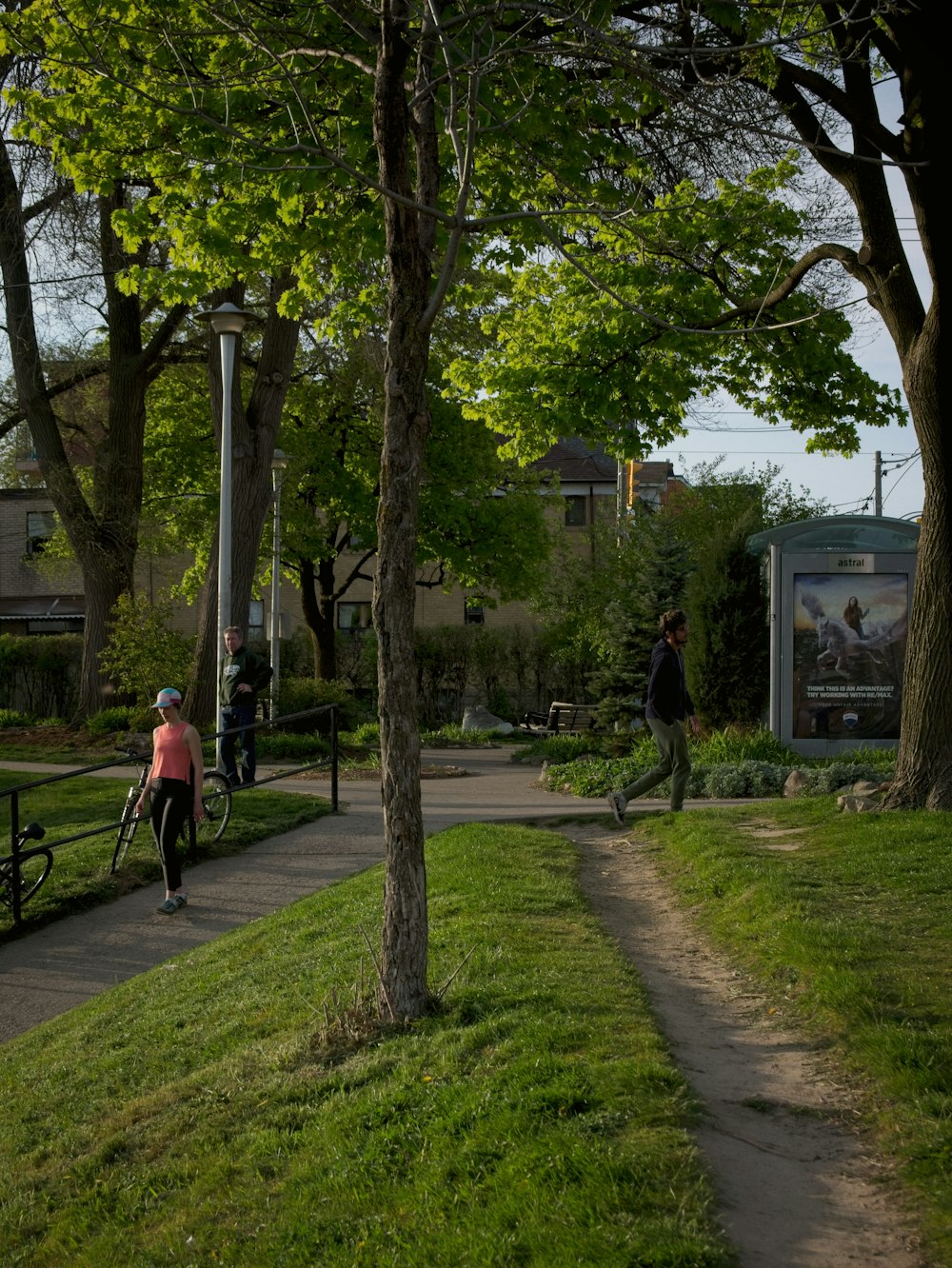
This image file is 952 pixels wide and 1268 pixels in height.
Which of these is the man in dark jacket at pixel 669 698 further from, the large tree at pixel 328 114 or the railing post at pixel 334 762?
the railing post at pixel 334 762

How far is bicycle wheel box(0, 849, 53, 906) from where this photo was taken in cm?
1136

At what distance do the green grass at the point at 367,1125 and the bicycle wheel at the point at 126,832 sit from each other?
4.05 metres

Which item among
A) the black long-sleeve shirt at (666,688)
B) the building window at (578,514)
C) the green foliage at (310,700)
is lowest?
the green foliage at (310,700)

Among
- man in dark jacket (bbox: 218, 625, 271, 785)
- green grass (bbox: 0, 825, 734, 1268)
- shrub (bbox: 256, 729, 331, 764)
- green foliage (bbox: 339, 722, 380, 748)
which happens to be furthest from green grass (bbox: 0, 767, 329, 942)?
green foliage (bbox: 339, 722, 380, 748)

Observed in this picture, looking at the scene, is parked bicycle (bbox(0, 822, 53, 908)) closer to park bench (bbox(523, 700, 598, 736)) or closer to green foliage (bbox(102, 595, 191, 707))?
green foliage (bbox(102, 595, 191, 707))

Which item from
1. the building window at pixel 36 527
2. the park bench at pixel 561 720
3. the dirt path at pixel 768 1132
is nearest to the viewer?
the dirt path at pixel 768 1132

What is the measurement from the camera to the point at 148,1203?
5262 mm

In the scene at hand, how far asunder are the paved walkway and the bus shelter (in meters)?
3.67

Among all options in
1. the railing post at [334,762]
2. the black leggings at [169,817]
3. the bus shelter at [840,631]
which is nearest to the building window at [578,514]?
the bus shelter at [840,631]

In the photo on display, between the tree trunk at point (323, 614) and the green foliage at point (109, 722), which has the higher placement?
the tree trunk at point (323, 614)

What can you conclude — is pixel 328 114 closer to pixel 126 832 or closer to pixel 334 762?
pixel 126 832

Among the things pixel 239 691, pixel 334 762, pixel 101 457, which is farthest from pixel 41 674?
pixel 334 762

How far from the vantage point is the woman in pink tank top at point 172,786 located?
11.3 m

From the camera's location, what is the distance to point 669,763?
13.2 meters
